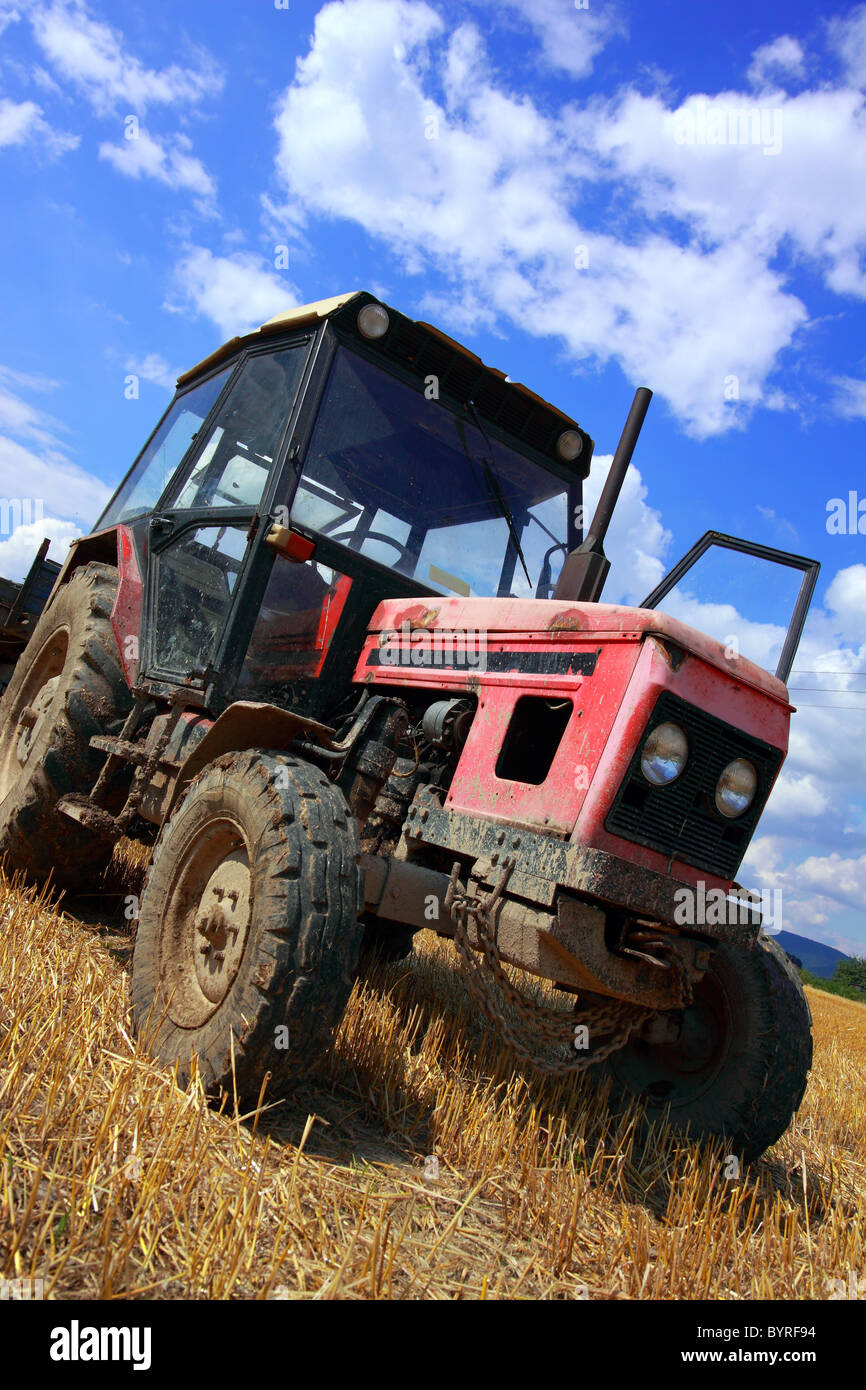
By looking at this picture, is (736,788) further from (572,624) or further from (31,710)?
(31,710)

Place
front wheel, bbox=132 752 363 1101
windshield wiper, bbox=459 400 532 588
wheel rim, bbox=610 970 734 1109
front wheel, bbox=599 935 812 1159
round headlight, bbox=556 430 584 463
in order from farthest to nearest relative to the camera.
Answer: round headlight, bbox=556 430 584 463
windshield wiper, bbox=459 400 532 588
wheel rim, bbox=610 970 734 1109
front wheel, bbox=599 935 812 1159
front wheel, bbox=132 752 363 1101

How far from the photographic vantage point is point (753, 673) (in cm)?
276

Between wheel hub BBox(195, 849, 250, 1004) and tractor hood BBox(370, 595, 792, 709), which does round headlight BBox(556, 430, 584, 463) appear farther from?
wheel hub BBox(195, 849, 250, 1004)

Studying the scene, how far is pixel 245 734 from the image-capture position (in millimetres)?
3018

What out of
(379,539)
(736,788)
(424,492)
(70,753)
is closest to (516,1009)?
(736,788)

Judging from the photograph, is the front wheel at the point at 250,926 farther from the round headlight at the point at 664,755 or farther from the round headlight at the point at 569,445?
the round headlight at the point at 569,445

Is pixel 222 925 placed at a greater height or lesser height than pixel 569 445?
lesser

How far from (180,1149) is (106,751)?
2.24 metres

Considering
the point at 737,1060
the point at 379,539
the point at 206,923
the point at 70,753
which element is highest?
the point at 379,539

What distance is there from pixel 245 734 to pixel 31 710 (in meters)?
2.04

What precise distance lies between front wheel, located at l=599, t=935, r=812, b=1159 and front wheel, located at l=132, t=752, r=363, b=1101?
159 centimetres

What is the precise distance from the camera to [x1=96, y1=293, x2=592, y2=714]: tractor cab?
3512mm

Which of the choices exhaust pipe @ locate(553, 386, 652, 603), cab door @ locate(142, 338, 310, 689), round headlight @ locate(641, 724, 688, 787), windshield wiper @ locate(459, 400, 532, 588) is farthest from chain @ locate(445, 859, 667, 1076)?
windshield wiper @ locate(459, 400, 532, 588)
